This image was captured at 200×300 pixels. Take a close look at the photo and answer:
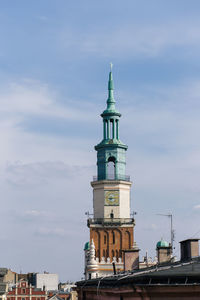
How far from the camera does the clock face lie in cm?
12250

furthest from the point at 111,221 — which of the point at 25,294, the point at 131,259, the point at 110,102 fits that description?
the point at 131,259

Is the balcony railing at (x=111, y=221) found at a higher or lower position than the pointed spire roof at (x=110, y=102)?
lower

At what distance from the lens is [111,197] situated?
403 ft

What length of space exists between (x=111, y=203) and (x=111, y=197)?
1.02 metres

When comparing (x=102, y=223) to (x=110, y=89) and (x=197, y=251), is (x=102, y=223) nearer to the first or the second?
(x=110, y=89)

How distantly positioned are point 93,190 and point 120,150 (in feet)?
→ 27.4

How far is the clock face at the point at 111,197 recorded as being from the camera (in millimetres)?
122500

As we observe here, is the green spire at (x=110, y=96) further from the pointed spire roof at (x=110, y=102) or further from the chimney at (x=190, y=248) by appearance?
the chimney at (x=190, y=248)

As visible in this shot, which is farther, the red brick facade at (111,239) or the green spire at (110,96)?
the green spire at (110,96)

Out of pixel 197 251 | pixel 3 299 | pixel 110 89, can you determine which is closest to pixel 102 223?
pixel 110 89

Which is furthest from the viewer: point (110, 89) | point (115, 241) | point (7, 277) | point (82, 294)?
point (7, 277)

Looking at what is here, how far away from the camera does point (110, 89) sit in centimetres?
13088

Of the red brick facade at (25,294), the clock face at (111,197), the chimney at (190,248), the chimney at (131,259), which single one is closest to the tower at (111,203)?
the clock face at (111,197)

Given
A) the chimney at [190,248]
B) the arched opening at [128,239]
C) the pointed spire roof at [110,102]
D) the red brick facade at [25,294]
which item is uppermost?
the pointed spire roof at [110,102]
